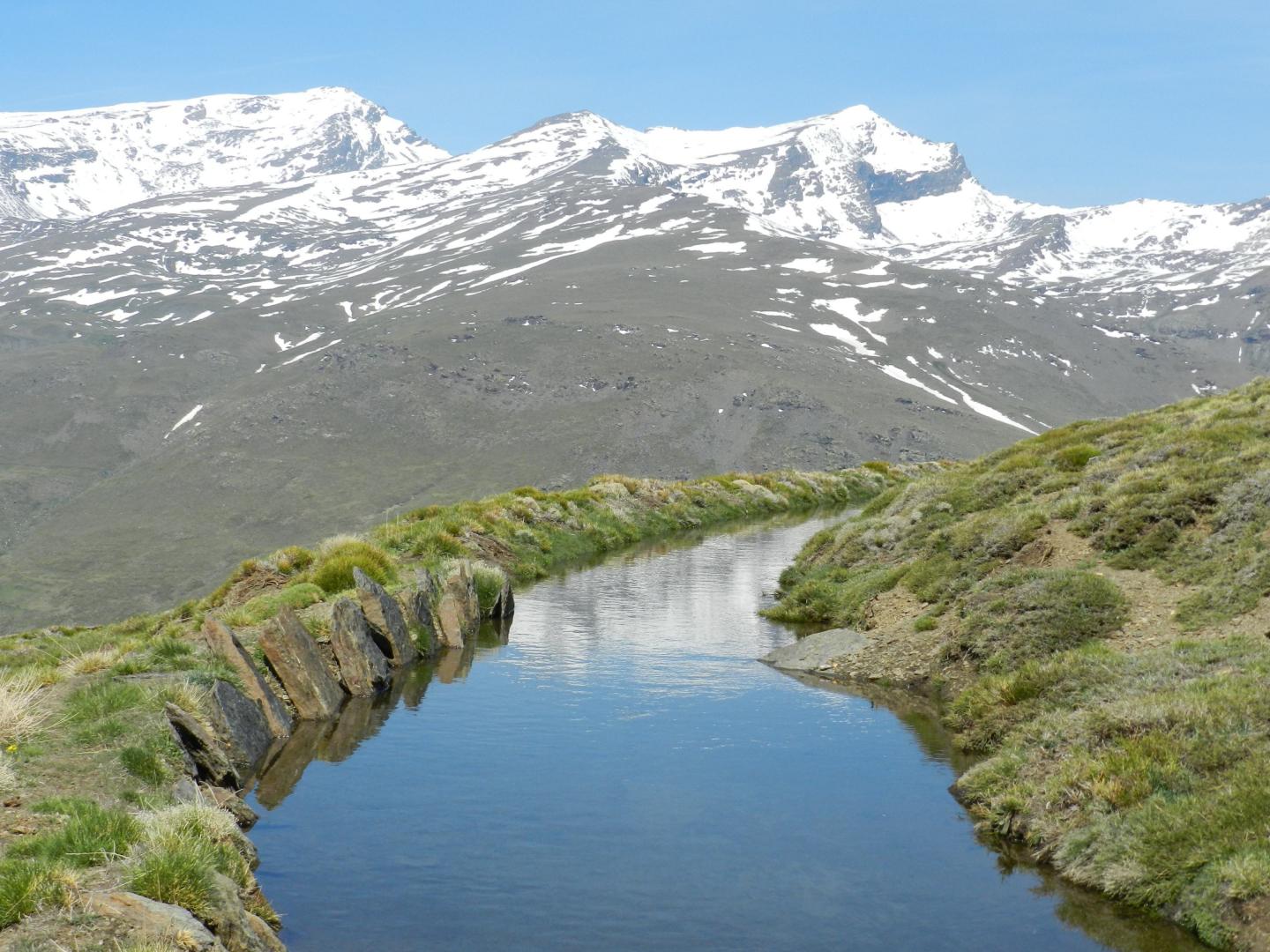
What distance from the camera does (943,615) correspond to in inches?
930

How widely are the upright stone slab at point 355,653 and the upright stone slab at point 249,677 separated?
1988 millimetres

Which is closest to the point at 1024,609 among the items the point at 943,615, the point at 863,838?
the point at 943,615

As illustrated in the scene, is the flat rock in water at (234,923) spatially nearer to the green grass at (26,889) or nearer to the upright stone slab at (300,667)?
the green grass at (26,889)

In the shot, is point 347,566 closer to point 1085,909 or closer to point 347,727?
point 347,727

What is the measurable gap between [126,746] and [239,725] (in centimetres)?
279

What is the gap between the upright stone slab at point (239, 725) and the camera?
1669cm

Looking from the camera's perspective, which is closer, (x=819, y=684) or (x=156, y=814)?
(x=156, y=814)

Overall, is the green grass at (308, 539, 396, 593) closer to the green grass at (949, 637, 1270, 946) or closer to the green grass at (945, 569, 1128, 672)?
the green grass at (945, 569, 1128, 672)

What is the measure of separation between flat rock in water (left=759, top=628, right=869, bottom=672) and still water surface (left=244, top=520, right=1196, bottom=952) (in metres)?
0.79

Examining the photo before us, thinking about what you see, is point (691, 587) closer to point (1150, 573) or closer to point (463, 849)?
point (1150, 573)

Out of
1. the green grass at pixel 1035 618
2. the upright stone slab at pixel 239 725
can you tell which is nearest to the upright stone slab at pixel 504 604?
the upright stone slab at pixel 239 725

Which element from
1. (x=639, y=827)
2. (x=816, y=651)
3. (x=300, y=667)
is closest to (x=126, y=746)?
(x=300, y=667)

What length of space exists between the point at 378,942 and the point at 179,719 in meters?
5.82

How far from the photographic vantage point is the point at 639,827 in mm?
14266
